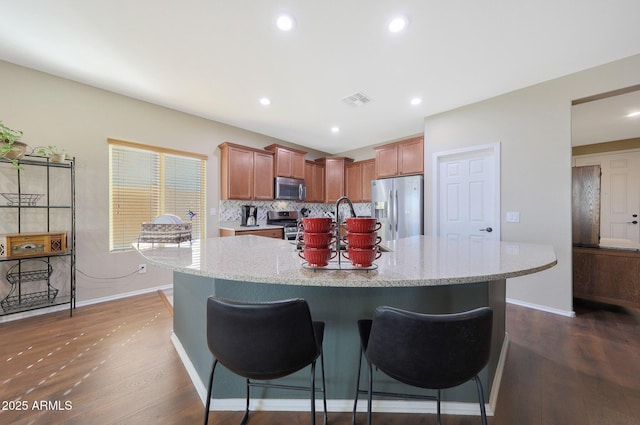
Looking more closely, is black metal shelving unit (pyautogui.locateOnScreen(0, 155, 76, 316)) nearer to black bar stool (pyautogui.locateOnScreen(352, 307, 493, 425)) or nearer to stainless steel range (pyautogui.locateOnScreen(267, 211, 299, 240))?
stainless steel range (pyautogui.locateOnScreen(267, 211, 299, 240))

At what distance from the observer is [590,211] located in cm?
291

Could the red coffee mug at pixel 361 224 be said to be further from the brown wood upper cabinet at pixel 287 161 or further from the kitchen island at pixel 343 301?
the brown wood upper cabinet at pixel 287 161

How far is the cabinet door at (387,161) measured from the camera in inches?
171

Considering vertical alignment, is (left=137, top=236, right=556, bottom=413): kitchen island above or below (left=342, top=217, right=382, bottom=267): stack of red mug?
below

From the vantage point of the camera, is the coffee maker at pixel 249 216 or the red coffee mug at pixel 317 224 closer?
the red coffee mug at pixel 317 224

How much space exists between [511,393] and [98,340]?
3221 mm

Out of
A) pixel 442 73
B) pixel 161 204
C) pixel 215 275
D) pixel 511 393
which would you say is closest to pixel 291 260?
pixel 215 275

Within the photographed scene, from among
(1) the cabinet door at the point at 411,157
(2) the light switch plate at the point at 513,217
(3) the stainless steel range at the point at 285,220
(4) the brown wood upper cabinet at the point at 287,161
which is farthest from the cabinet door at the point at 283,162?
(2) the light switch plate at the point at 513,217

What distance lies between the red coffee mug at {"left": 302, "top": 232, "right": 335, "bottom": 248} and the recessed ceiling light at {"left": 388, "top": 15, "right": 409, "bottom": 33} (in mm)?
1852

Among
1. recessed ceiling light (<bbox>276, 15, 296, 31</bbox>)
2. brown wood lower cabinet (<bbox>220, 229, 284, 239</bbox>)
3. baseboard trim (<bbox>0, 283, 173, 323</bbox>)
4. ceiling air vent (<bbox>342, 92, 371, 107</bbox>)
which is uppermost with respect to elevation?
ceiling air vent (<bbox>342, 92, 371, 107</bbox>)

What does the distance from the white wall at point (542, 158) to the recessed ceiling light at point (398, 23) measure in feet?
6.58

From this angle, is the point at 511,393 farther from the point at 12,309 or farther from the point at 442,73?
the point at 12,309

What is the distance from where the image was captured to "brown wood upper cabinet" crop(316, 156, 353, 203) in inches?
217

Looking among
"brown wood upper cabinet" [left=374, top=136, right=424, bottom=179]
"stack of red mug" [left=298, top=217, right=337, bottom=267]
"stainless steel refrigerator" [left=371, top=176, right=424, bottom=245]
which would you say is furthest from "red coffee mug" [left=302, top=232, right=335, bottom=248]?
"brown wood upper cabinet" [left=374, top=136, right=424, bottom=179]
